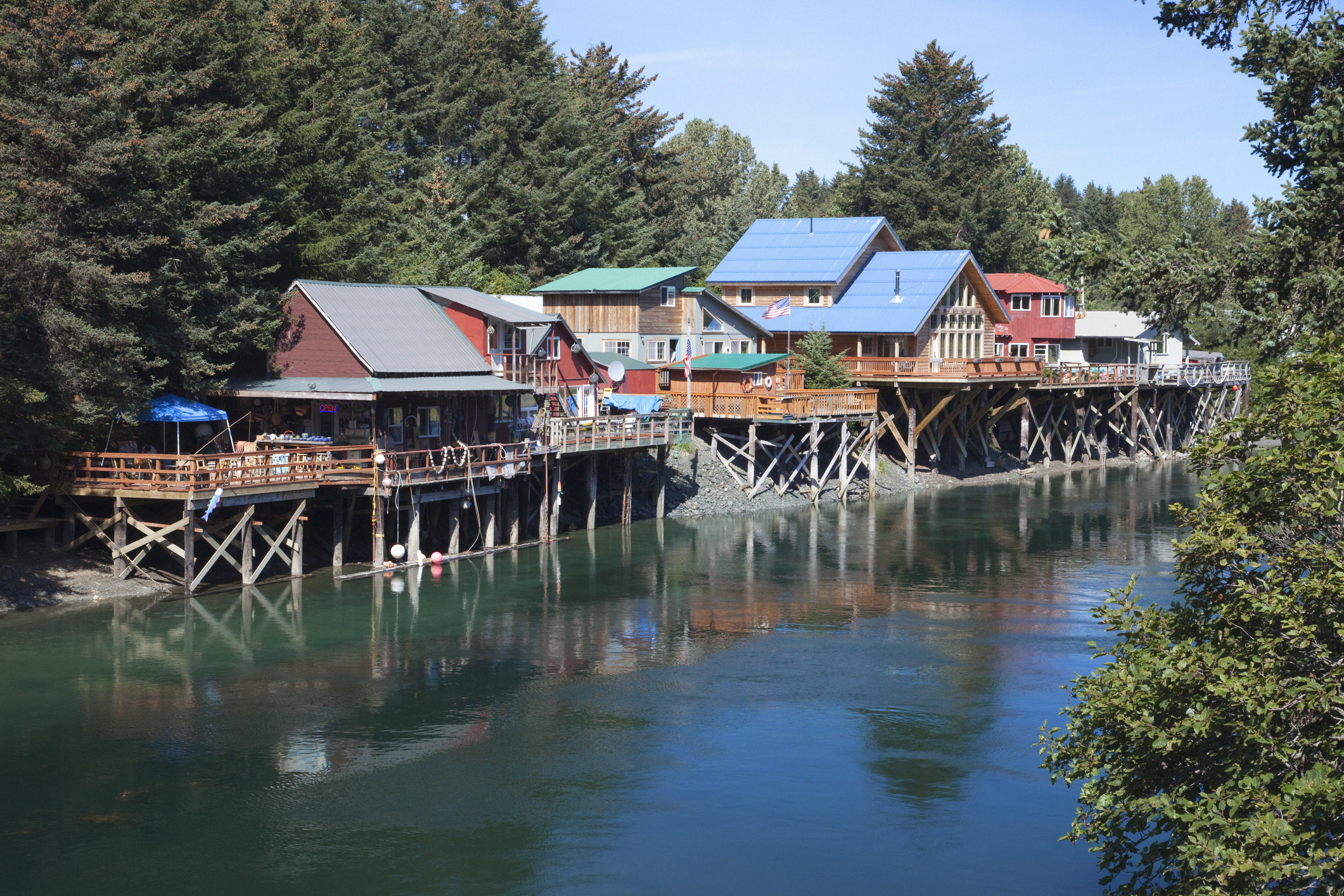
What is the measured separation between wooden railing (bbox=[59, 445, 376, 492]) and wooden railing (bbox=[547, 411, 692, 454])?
27.5 feet

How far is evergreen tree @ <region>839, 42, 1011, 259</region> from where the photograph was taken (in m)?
87.9

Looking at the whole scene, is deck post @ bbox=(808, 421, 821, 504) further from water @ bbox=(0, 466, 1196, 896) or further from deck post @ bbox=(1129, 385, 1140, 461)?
deck post @ bbox=(1129, 385, 1140, 461)

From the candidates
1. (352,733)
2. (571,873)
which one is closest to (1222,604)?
(571,873)

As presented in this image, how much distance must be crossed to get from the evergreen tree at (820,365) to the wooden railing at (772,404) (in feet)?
5.05

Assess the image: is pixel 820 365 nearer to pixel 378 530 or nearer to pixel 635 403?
pixel 635 403

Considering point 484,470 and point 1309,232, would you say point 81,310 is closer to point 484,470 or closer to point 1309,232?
point 484,470

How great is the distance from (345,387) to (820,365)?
24.5 meters

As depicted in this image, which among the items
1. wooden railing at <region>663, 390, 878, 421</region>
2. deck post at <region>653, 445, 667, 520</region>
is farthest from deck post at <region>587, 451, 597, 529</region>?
wooden railing at <region>663, 390, 878, 421</region>

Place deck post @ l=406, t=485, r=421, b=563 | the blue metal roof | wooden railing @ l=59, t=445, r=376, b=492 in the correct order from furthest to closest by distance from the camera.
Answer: the blue metal roof → deck post @ l=406, t=485, r=421, b=563 → wooden railing @ l=59, t=445, r=376, b=492

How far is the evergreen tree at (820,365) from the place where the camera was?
56.2 m

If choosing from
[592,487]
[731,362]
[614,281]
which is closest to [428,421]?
[592,487]

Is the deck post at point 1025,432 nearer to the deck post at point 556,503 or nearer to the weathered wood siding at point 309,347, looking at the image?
the deck post at point 556,503

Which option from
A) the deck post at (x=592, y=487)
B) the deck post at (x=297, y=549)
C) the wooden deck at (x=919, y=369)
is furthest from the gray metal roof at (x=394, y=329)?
the wooden deck at (x=919, y=369)

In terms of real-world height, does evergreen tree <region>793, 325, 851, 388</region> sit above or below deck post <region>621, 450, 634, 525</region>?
above
